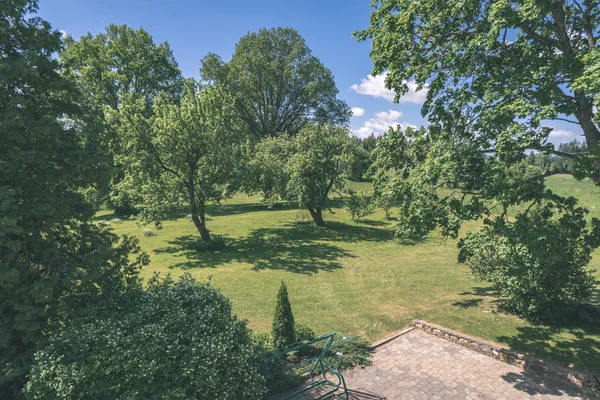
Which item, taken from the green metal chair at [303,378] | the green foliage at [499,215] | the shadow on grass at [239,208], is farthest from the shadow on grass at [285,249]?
the shadow on grass at [239,208]

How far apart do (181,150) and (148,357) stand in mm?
17659

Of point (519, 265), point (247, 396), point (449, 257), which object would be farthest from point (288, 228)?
point (247, 396)

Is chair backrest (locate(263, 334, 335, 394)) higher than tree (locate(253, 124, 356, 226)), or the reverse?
tree (locate(253, 124, 356, 226))

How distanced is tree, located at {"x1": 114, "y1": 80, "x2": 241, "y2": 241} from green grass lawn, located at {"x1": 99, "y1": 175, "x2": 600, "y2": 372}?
4022mm

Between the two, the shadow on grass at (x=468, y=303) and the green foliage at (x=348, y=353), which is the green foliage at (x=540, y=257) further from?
the green foliage at (x=348, y=353)

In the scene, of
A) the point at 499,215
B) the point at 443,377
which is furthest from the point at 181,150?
the point at 443,377

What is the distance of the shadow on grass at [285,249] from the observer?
20.5m

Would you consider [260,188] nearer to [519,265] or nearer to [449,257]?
[449,257]

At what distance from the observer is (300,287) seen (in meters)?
16.8

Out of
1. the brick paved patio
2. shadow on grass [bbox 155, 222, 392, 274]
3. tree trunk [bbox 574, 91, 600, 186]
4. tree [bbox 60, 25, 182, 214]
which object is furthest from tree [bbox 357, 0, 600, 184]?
tree [bbox 60, 25, 182, 214]

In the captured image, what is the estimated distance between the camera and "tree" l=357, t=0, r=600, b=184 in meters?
8.20

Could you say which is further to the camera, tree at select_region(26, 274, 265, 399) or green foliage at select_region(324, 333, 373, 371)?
green foliage at select_region(324, 333, 373, 371)

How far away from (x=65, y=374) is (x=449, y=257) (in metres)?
22.7

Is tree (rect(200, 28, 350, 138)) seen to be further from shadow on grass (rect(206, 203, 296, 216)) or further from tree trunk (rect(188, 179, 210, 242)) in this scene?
tree trunk (rect(188, 179, 210, 242))
